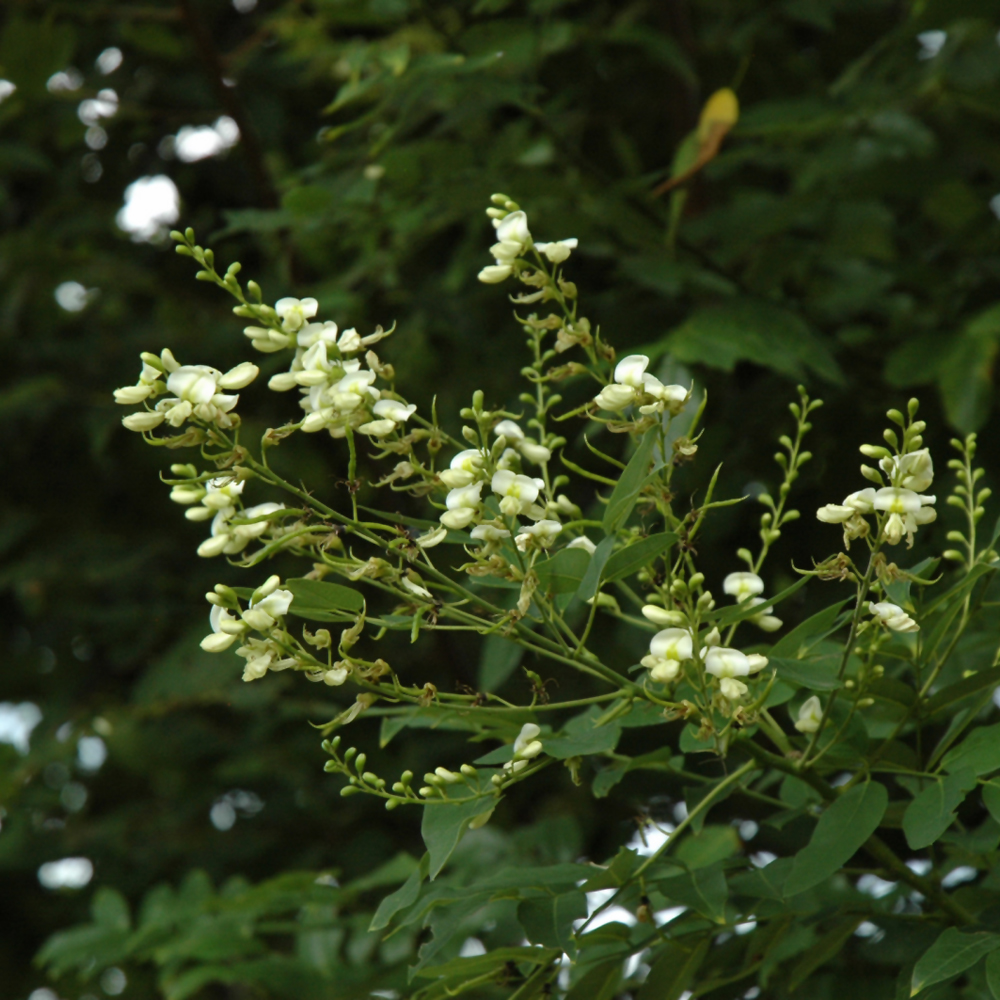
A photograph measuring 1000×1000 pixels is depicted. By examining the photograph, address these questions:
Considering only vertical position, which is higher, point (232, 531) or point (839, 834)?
point (232, 531)

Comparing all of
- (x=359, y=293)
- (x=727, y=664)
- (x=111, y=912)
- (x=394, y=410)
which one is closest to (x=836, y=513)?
(x=727, y=664)

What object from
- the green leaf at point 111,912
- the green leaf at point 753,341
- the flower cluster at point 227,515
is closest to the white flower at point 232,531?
the flower cluster at point 227,515

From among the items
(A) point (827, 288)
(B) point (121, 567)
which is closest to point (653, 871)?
(A) point (827, 288)

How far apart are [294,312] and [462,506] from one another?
0.23 m

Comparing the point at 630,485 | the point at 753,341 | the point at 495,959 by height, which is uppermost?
the point at 630,485

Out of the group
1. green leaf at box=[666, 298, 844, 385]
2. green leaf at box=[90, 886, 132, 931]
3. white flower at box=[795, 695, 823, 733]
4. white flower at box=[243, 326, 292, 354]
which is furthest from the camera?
green leaf at box=[90, 886, 132, 931]

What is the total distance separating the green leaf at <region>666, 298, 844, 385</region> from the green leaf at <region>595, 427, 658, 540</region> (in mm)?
607

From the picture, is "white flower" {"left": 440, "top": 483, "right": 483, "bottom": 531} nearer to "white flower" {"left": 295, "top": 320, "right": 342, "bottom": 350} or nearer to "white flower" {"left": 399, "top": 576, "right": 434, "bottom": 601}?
"white flower" {"left": 399, "top": 576, "right": 434, "bottom": 601}

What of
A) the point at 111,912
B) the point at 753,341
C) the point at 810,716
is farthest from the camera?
the point at 111,912

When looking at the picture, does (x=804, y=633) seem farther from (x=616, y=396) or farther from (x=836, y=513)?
(x=616, y=396)

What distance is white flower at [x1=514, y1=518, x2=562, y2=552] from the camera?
36.5 inches

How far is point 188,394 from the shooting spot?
92cm

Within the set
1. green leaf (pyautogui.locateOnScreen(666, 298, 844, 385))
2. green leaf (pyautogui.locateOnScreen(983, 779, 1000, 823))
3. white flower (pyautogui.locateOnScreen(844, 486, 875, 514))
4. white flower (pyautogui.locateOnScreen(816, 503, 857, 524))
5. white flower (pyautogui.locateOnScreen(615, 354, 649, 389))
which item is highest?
white flower (pyautogui.locateOnScreen(615, 354, 649, 389))

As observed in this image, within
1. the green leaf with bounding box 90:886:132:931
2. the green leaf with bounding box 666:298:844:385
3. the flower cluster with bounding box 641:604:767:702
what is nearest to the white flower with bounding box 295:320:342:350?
the flower cluster with bounding box 641:604:767:702
